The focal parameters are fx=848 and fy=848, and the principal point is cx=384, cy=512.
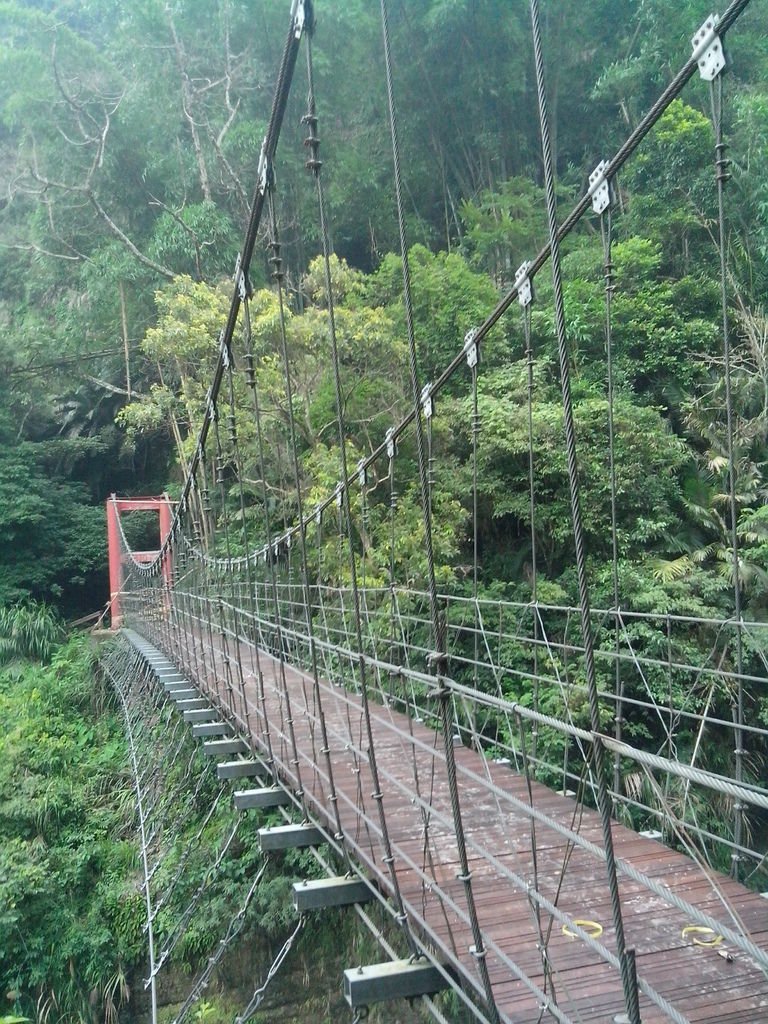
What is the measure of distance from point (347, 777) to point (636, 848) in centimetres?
84

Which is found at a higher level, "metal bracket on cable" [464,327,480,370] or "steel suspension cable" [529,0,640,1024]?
"metal bracket on cable" [464,327,480,370]

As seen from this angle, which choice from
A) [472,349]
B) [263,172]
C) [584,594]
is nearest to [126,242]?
[472,349]

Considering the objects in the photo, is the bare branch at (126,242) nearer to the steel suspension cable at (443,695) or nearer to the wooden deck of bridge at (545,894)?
the wooden deck of bridge at (545,894)

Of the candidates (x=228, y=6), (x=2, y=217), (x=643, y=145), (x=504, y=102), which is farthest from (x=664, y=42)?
(x=2, y=217)

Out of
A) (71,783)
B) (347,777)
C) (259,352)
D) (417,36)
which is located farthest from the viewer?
(417,36)

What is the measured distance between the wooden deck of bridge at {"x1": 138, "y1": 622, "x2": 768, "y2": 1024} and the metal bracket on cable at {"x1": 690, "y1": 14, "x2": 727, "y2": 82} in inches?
51.4

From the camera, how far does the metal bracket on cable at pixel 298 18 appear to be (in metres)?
1.79

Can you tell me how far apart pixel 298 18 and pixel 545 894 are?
1840 millimetres

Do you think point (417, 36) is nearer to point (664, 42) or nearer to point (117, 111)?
point (664, 42)

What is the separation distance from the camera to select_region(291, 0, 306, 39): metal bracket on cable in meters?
1.79

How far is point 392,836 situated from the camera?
1.86m

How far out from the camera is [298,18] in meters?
1.80

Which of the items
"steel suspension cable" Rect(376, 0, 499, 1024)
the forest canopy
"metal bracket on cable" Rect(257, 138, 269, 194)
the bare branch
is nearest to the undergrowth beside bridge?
the forest canopy

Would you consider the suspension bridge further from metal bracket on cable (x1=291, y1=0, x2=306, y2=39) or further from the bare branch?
the bare branch
